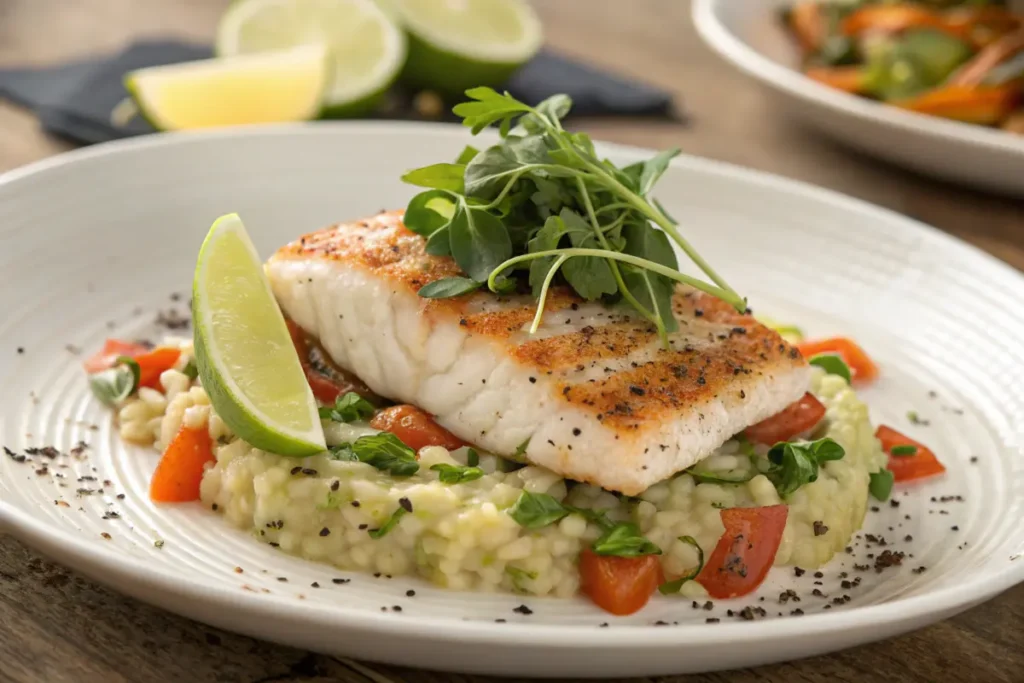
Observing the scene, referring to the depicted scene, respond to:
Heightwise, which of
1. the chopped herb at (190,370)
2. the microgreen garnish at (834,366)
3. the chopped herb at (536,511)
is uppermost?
the microgreen garnish at (834,366)

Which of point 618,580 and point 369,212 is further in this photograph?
point 369,212

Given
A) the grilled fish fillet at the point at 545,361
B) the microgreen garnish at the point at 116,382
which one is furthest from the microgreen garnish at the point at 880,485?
the microgreen garnish at the point at 116,382

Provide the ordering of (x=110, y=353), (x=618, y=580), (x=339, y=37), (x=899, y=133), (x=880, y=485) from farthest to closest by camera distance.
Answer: (x=339, y=37) → (x=899, y=133) → (x=110, y=353) → (x=880, y=485) → (x=618, y=580)

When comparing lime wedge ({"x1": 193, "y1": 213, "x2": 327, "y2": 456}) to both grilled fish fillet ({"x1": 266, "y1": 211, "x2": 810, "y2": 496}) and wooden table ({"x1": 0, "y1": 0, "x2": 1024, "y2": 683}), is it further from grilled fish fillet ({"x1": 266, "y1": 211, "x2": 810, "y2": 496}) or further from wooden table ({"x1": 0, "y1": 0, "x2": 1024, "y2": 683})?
wooden table ({"x1": 0, "y1": 0, "x2": 1024, "y2": 683})

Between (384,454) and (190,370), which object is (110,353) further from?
(384,454)

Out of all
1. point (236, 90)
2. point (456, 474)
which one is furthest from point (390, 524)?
point (236, 90)

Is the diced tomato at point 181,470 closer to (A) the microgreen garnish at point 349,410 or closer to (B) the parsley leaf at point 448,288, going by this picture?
(A) the microgreen garnish at point 349,410

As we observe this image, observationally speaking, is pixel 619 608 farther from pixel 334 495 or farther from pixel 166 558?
pixel 166 558
